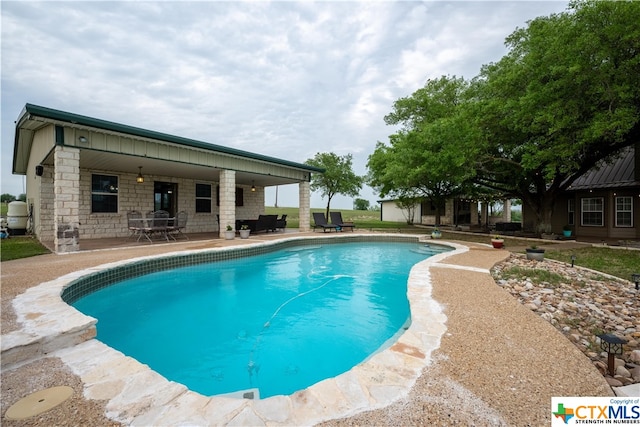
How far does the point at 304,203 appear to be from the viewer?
567 inches

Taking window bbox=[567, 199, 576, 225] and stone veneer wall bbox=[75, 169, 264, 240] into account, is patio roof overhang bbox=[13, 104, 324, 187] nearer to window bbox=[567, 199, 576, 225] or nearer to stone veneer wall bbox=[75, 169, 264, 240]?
stone veneer wall bbox=[75, 169, 264, 240]

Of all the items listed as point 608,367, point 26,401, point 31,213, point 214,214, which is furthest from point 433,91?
point 31,213

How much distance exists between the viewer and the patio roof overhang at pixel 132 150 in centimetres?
680

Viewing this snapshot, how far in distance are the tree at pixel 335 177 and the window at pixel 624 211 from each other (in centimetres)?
1397

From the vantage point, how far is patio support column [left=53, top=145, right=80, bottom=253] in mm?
6707

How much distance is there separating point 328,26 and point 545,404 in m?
11.4

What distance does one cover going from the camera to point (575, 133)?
27.6 ft

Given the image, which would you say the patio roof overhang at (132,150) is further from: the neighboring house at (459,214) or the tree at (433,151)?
the neighboring house at (459,214)

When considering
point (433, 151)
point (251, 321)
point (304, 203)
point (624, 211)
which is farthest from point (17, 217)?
point (624, 211)

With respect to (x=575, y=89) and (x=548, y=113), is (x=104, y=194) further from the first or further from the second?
(x=575, y=89)

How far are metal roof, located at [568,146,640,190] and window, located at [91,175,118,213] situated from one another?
66.9 ft

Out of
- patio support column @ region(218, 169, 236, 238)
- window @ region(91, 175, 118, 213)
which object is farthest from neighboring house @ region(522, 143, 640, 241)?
window @ region(91, 175, 118, 213)

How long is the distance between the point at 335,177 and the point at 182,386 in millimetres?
18754

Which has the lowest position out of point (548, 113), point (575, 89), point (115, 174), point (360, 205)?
point (360, 205)
